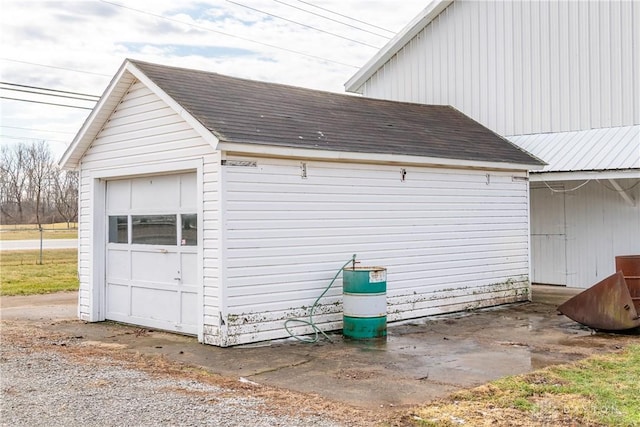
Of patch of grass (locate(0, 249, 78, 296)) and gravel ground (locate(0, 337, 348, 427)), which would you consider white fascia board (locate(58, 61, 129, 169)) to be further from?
patch of grass (locate(0, 249, 78, 296))

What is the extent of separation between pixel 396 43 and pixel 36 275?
12234mm

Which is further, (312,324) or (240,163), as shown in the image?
(312,324)

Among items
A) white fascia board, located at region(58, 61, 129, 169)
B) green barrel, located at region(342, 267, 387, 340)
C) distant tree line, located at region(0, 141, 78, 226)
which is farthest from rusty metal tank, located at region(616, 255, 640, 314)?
distant tree line, located at region(0, 141, 78, 226)

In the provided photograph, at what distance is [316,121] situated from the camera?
35.7 feet

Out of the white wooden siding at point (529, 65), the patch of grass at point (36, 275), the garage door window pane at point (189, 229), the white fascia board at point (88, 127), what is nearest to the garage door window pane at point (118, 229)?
the white fascia board at point (88, 127)

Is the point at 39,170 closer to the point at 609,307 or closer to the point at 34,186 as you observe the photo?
the point at 34,186

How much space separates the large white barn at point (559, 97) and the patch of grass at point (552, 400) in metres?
6.57

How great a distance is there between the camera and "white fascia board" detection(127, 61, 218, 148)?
8.66 m

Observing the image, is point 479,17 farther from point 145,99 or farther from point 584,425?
point 584,425

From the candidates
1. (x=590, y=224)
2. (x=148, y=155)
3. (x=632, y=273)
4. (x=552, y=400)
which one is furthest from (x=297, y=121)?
(x=590, y=224)

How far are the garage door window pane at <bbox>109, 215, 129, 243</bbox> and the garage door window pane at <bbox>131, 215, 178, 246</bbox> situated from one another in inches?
9.9

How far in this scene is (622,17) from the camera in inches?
547

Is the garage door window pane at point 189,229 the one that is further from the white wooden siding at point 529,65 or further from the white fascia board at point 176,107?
the white wooden siding at point 529,65

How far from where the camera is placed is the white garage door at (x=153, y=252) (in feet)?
32.1
